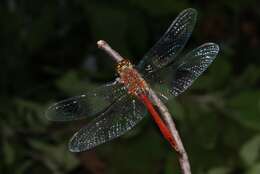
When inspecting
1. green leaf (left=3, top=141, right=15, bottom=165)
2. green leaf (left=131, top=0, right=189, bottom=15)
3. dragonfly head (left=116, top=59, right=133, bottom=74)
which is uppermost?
green leaf (left=131, top=0, right=189, bottom=15)

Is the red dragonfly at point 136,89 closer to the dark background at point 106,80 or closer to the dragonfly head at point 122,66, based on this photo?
the dragonfly head at point 122,66

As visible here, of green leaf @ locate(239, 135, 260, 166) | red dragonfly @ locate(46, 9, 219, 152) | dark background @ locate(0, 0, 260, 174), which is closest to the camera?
red dragonfly @ locate(46, 9, 219, 152)

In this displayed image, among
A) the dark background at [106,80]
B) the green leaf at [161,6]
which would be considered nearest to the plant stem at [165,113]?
the dark background at [106,80]

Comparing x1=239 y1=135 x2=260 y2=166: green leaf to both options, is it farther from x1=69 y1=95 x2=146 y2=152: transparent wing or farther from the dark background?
x1=69 y1=95 x2=146 y2=152: transparent wing

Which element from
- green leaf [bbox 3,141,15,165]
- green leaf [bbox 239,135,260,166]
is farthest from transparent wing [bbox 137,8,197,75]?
green leaf [bbox 3,141,15,165]

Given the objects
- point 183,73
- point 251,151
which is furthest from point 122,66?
point 251,151

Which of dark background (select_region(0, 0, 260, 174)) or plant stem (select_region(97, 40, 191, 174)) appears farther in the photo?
dark background (select_region(0, 0, 260, 174))
